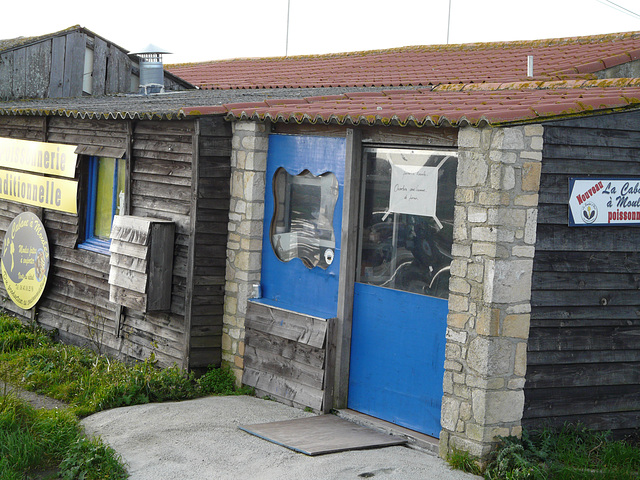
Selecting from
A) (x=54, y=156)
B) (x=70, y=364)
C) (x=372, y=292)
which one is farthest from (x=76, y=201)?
(x=372, y=292)

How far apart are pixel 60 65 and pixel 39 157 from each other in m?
3.30

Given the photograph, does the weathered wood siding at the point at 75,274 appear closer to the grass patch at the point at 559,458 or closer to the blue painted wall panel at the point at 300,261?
the blue painted wall panel at the point at 300,261

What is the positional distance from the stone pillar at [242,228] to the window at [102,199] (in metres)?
2.04

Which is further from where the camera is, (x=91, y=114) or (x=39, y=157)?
(x=39, y=157)

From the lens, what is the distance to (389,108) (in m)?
6.93

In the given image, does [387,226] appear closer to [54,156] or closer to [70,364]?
[70,364]

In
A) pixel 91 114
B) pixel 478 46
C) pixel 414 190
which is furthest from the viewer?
pixel 478 46

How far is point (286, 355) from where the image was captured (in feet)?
25.4

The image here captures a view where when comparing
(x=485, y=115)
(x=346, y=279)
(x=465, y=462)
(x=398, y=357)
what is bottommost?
(x=465, y=462)

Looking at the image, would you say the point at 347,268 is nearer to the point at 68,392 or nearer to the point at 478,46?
the point at 68,392

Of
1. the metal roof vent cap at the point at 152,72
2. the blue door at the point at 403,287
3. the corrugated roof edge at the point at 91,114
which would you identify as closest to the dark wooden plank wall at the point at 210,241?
the corrugated roof edge at the point at 91,114

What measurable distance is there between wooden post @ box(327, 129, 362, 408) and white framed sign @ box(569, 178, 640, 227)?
1.84 metres

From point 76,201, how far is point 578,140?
20.5 feet

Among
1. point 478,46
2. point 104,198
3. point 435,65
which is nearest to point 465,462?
point 104,198
